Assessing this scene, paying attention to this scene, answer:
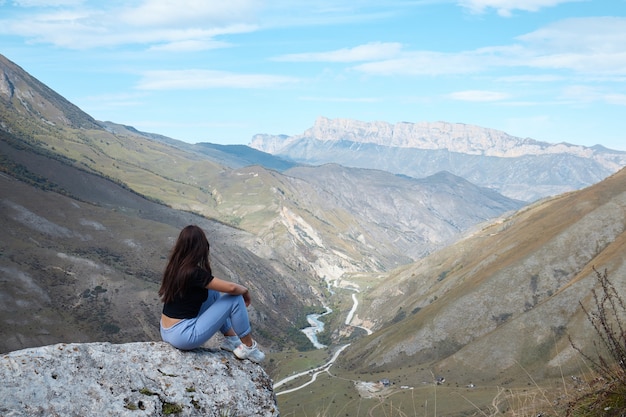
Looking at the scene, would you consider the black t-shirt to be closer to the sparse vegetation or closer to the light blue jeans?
the light blue jeans

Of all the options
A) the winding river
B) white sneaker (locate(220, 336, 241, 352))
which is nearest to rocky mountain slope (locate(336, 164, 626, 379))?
the winding river

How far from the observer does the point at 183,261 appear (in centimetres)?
1070

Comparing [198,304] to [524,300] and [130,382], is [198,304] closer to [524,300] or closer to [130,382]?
[130,382]

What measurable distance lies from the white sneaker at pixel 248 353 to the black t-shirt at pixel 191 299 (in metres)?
1.14

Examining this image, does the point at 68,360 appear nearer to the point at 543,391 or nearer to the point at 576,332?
the point at 543,391

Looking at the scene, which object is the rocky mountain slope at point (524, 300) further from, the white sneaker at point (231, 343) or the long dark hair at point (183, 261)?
the long dark hair at point (183, 261)

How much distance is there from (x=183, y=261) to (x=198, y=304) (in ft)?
3.16

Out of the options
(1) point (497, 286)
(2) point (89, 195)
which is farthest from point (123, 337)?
(2) point (89, 195)

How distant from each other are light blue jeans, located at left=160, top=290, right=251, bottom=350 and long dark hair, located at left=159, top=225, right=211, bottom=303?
25.4 inches

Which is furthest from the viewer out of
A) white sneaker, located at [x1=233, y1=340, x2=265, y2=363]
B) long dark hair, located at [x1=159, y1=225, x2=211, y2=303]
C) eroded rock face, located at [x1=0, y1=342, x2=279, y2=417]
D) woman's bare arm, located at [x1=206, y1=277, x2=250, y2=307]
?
white sneaker, located at [x1=233, y1=340, x2=265, y2=363]

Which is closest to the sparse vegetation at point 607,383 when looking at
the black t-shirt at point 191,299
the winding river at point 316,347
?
the black t-shirt at point 191,299

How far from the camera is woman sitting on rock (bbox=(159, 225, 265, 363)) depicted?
10.3 meters

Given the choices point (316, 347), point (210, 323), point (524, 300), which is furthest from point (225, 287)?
point (316, 347)

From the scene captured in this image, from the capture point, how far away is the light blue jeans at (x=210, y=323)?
33.3ft
